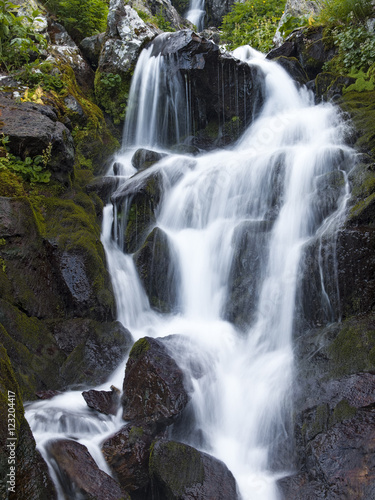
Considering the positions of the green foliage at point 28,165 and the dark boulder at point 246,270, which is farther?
the green foliage at point 28,165

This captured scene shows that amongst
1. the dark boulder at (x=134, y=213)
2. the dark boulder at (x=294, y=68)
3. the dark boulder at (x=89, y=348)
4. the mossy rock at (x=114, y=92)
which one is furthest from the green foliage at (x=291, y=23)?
the dark boulder at (x=89, y=348)

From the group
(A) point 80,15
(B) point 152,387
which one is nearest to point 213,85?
(A) point 80,15

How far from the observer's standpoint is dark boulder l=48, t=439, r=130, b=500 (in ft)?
9.91

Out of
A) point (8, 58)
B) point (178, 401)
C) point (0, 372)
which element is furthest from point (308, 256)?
point (8, 58)

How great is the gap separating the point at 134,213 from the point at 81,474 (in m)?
5.06

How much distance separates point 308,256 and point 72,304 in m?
3.51

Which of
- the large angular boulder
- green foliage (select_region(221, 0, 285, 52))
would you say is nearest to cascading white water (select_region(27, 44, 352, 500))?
the large angular boulder

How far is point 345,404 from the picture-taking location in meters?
3.67

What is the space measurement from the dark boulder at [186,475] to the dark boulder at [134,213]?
422cm

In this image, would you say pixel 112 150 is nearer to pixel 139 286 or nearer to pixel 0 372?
pixel 139 286

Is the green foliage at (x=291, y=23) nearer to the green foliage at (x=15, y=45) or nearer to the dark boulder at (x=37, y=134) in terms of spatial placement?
the green foliage at (x=15, y=45)

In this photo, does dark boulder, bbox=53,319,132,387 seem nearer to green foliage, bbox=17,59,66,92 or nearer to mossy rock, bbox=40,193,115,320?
mossy rock, bbox=40,193,115,320

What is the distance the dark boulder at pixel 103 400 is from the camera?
164 inches

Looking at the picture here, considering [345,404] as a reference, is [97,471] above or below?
below
